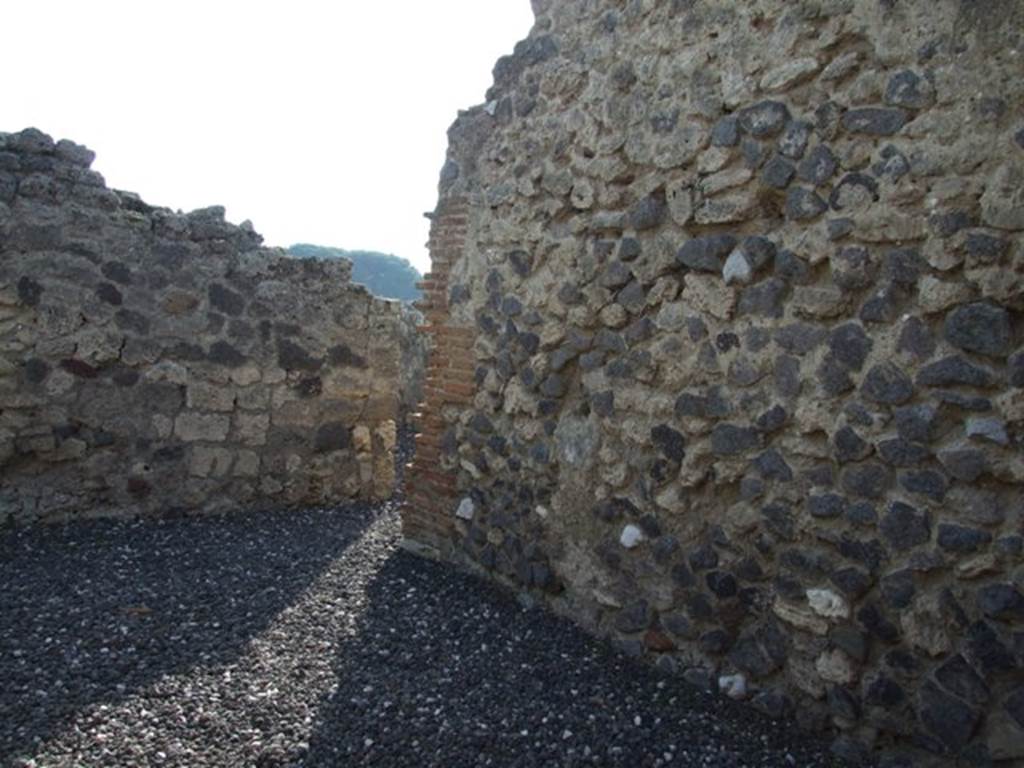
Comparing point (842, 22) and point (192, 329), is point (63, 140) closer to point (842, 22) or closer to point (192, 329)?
point (192, 329)

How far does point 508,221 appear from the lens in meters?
4.02

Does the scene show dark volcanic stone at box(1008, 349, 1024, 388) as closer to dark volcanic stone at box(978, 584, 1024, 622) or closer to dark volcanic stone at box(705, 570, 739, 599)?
dark volcanic stone at box(978, 584, 1024, 622)

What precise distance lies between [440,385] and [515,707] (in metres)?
2.04

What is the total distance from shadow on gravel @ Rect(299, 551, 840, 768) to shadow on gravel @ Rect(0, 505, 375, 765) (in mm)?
667

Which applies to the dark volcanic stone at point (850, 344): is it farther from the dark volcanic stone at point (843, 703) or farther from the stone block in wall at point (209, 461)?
the stone block in wall at point (209, 461)

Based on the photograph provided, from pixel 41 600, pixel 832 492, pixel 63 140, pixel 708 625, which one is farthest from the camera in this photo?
pixel 63 140

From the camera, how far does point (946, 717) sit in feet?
7.27

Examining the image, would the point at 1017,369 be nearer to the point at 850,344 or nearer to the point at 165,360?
the point at 850,344

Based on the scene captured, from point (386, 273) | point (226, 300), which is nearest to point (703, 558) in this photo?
point (226, 300)

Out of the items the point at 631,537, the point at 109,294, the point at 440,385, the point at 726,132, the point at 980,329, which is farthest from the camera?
the point at 109,294

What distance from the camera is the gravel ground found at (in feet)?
8.33

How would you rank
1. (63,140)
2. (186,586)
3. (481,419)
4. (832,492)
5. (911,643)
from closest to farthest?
(911,643) → (832,492) → (186,586) → (481,419) → (63,140)

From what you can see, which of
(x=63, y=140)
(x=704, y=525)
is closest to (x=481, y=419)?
(x=704, y=525)

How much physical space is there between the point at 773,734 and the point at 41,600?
10.5ft
